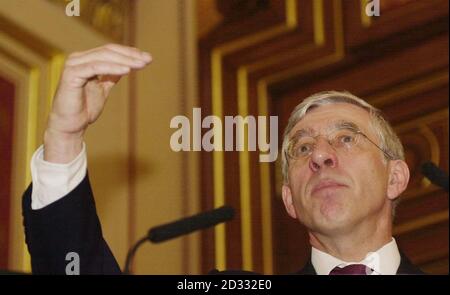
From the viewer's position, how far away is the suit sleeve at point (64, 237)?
218 cm

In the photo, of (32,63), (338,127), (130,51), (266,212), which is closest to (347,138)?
(338,127)

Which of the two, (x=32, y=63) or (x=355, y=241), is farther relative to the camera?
(x=32, y=63)

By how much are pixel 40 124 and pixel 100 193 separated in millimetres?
204

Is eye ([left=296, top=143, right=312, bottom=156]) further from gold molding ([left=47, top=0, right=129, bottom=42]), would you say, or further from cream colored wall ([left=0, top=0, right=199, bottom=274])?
gold molding ([left=47, top=0, right=129, bottom=42])

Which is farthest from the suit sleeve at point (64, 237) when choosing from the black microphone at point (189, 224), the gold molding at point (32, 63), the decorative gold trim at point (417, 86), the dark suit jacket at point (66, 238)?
the decorative gold trim at point (417, 86)

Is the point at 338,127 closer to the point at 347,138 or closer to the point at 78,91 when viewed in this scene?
the point at 347,138

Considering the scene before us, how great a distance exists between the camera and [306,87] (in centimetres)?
231

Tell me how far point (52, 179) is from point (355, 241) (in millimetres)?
648

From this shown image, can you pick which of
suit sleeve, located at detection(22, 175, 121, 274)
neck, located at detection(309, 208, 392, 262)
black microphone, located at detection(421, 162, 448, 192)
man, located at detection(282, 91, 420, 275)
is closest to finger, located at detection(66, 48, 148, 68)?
suit sleeve, located at detection(22, 175, 121, 274)

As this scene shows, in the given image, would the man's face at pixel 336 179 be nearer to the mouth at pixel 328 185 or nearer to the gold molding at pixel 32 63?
the mouth at pixel 328 185

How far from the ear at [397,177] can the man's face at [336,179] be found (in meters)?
0.02

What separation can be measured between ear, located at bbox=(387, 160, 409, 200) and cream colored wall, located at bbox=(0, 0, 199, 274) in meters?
0.43

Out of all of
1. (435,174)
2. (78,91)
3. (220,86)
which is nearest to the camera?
(78,91)

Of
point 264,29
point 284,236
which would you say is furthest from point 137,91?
point 284,236
